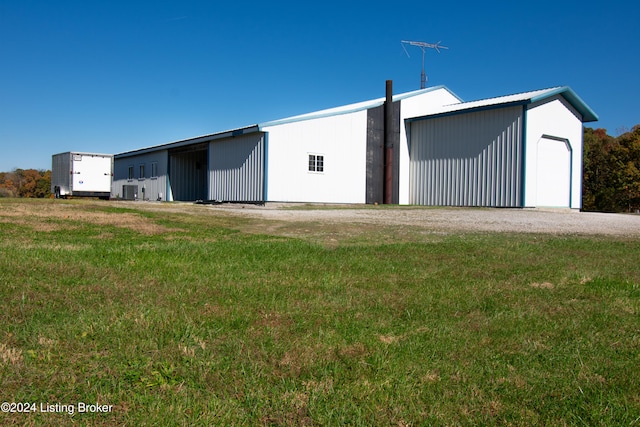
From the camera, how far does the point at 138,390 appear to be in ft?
9.99

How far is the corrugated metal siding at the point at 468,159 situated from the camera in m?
22.4

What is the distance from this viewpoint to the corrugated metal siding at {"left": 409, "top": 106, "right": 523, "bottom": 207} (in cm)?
2241

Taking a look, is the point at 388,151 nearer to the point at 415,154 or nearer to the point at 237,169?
the point at 415,154

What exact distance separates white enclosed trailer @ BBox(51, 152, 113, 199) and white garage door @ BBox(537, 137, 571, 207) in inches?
906

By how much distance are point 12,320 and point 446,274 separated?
4.58m

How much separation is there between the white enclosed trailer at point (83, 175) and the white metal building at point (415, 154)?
4.67 metres

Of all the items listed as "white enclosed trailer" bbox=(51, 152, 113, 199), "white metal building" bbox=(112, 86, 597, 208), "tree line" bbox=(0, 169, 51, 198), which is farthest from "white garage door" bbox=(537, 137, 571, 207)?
"tree line" bbox=(0, 169, 51, 198)

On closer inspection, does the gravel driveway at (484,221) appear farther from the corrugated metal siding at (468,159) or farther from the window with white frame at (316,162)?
the window with white frame at (316,162)

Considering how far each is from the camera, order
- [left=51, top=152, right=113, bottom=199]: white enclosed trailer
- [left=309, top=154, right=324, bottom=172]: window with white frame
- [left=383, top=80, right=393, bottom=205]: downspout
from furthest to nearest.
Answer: [left=51, top=152, right=113, bottom=199]: white enclosed trailer → [left=383, top=80, right=393, bottom=205]: downspout → [left=309, top=154, right=324, bottom=172]: window with white frame

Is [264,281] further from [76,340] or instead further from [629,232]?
[629,232]

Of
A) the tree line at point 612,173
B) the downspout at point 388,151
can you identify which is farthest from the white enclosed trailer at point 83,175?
the tree line at point 612,173

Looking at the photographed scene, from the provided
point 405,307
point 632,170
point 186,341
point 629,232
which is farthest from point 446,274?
point 632,170

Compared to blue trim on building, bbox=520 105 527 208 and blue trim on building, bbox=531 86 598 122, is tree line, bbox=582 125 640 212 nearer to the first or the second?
blue trim on building, bbox=531 86 598 122

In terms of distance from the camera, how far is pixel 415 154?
1081 inches
